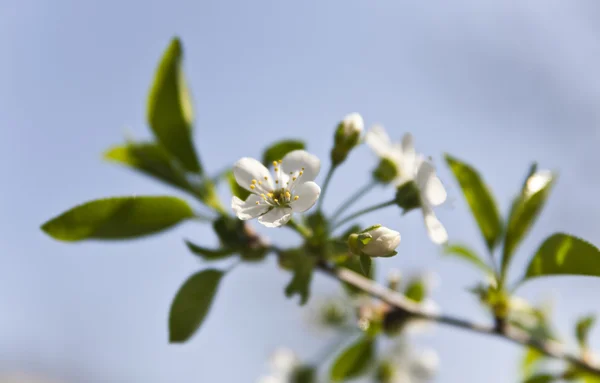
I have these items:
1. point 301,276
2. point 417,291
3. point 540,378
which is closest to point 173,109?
point 301,276

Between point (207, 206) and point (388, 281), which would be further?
point (388, 281)

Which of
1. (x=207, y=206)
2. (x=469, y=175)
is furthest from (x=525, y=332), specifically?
(x=207, y=206)

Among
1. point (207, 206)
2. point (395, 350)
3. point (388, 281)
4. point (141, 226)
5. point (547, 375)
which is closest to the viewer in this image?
point (141, 226)

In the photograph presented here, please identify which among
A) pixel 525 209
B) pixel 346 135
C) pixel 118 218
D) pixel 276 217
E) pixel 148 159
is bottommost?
pixel 525 209

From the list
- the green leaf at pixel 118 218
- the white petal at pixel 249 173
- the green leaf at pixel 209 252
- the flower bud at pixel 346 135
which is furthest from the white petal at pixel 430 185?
the green leaf at pixel 118 218

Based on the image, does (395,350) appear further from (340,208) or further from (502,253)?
(340,208)

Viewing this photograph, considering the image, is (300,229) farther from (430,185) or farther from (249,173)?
(430,185)

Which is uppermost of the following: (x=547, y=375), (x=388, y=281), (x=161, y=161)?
(x=161, y=161)

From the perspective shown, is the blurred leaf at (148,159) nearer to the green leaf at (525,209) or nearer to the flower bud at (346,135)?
the flower bud at (346,135)
